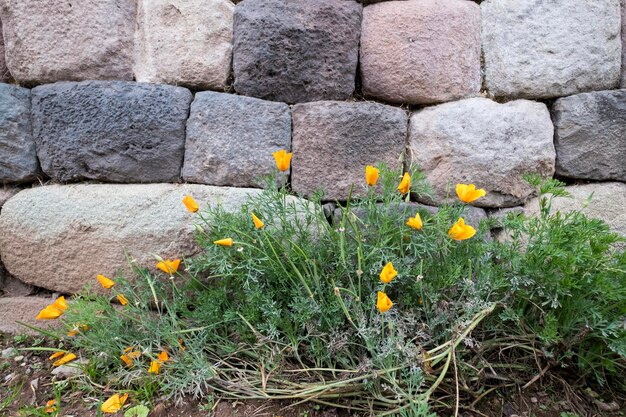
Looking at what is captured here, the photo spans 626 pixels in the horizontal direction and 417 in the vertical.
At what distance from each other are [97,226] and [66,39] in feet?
2.88

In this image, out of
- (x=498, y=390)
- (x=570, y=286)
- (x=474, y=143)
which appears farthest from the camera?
(x=474, y=143)

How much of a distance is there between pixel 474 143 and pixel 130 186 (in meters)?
1.61

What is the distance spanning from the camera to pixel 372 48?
1.97 meters

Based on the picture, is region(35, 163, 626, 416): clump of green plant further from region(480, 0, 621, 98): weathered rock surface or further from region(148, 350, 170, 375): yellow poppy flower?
region(480, 0, 621, 98): weathered rock surface

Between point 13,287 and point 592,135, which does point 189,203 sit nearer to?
point 13,287

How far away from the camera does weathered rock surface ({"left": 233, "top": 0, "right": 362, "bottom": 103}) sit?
191cm

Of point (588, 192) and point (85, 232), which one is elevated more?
point (588, 192)

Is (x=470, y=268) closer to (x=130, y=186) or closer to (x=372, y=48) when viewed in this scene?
(x=372, y=48)

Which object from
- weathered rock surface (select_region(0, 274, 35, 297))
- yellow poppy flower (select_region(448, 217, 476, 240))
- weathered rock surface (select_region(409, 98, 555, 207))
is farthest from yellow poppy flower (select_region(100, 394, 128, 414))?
weathered rock surface (select_region(409, 98, 555, 207))

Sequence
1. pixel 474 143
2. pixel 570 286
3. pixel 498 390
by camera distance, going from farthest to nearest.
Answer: pixel 474 143 → pixel 498 390 → pixel 570 286

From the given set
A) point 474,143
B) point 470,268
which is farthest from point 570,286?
point 474,143

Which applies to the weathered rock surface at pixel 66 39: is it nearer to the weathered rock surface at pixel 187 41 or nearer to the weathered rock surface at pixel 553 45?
the weathered rock surface at pixel 187 41

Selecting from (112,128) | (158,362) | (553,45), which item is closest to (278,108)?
(112,128)

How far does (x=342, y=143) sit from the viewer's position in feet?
6.33
